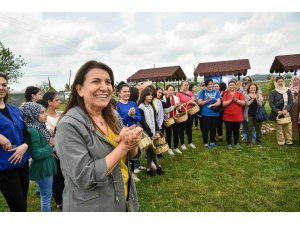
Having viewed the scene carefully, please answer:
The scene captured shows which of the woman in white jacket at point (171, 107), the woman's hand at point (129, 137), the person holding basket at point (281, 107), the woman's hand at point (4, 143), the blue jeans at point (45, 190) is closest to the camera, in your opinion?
the woman's hand at point (129, 137)

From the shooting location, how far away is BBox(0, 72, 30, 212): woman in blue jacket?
99.8 inches

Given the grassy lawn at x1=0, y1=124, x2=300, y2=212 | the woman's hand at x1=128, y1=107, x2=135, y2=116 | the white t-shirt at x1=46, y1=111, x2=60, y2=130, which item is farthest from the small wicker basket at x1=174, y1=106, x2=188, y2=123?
the white t-shirt at x1=46, y1=111, x2=60, y2=130

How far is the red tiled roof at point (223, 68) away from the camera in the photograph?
21027mm

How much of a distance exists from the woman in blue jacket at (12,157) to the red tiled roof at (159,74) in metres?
22.8

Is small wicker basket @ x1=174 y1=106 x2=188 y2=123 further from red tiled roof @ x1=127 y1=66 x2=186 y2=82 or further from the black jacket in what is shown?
red tiled roof @ x1=127 y1=66 x2=186 y2=82

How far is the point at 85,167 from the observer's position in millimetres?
1376

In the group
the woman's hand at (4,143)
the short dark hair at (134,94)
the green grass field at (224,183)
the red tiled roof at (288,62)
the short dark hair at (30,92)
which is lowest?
the green grass field at (224,183)

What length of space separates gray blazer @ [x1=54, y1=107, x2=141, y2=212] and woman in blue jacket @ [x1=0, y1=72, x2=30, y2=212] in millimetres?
1326

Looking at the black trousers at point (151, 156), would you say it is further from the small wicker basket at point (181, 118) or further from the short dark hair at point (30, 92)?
the short dark hair at point (30, 92)

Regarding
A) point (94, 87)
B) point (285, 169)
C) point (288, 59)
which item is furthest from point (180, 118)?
point (288, 59)

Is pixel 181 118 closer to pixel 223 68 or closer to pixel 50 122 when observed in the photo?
pixel 50 122

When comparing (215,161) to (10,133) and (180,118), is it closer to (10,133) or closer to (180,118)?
(180,118)

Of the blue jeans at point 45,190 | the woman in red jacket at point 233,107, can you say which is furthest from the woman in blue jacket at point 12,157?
the woman in red jacket at point 233,107

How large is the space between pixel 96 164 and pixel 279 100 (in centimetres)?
740
